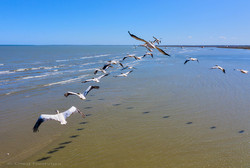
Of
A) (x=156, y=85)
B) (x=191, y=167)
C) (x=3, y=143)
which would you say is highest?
(x=156, y=85)

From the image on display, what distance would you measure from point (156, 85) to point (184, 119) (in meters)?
7.25

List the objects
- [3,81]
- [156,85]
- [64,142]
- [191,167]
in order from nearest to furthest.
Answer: [191,167]
[64,142]
[156,85]
[3,81]

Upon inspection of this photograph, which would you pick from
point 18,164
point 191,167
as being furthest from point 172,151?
point 18,164

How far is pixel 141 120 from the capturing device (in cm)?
895

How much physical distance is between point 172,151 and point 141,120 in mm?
2640

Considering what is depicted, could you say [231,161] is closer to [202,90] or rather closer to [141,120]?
[141,120]

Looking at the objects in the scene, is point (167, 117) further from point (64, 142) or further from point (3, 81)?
point (3, 81)

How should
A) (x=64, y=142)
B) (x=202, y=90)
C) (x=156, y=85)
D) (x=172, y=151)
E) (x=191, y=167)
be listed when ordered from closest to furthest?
(x=191, y=167), (x=172, y=151), (x=64, y=142), (x=202, y=90), (x=156, y=85)

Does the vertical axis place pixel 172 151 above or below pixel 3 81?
below

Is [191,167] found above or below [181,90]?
below

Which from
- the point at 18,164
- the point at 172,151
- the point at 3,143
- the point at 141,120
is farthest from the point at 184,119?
the point at 3,143


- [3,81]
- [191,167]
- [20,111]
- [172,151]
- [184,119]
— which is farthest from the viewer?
[3,81]

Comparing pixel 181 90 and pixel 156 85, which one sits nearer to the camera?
pixel 181 90

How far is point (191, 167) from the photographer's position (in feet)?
18.7
